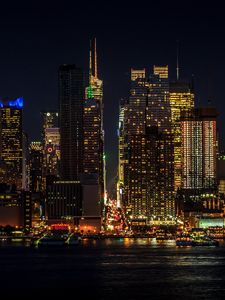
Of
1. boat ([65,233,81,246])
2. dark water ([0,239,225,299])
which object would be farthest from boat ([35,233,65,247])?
dark water ([0,239,225,299])

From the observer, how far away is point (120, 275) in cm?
9362

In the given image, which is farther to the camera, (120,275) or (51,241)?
(51,241)

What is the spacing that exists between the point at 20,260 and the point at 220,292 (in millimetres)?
46327

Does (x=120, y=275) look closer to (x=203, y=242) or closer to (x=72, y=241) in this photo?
(x=203, y=242)

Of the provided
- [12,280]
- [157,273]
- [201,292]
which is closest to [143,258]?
[157,273]

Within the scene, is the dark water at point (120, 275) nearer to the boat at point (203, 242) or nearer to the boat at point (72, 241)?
the boat at point (203, 242)

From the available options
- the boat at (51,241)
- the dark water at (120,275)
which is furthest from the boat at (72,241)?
the dark water at (120,275)

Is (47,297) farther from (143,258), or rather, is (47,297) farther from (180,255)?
(180,255)

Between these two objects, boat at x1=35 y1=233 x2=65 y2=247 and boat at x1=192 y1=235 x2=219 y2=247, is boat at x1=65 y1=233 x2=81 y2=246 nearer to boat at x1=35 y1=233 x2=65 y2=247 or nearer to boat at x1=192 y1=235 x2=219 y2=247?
boat at x1=35 y1=233 x2=65 y2=247

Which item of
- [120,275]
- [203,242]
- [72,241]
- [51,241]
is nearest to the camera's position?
[120,275]

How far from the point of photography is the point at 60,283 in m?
85.8

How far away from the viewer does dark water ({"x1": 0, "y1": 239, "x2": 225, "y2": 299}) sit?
77875mm

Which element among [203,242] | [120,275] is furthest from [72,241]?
[120,275]

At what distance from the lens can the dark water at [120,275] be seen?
77875 millimetres
